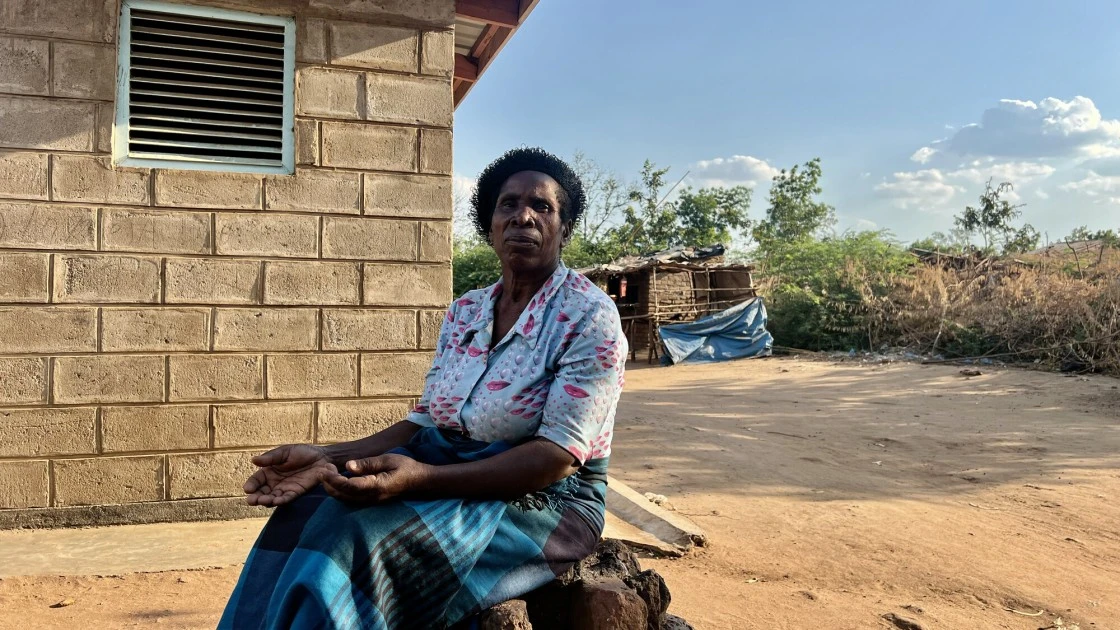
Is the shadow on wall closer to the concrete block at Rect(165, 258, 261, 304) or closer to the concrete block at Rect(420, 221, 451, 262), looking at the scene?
the concrete block at Rect(420, 221, 451, 262)

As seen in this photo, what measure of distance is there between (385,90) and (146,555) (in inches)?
115

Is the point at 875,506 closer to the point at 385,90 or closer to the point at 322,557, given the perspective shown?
the point at 385,90

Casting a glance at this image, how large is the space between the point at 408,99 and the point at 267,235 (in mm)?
1198

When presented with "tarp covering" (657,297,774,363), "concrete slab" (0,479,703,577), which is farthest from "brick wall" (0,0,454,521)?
"tarp covering" (657,297,774,363)

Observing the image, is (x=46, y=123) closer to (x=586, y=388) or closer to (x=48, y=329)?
(x=48, y=329)

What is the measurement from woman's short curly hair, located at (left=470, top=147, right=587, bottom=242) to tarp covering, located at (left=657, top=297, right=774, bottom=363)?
15618 mm

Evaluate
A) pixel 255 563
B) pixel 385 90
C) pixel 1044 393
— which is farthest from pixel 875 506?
pixel 1044 393

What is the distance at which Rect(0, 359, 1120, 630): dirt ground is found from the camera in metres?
3.37

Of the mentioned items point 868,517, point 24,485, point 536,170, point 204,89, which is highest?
point 204,89

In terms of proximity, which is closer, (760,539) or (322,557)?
(322,557)

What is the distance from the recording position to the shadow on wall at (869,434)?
6262 mm

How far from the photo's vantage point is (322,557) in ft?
4.55

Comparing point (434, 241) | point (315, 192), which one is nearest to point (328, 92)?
point (315, 192)

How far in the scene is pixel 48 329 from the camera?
→ 407cm
